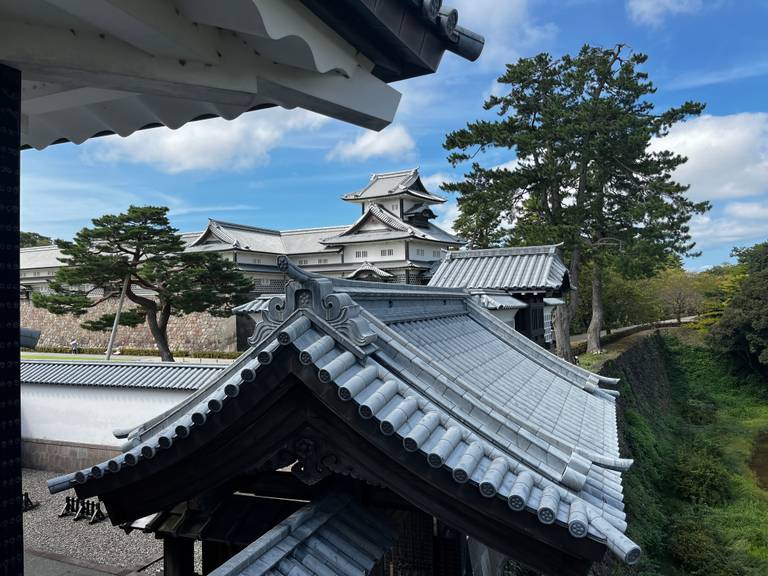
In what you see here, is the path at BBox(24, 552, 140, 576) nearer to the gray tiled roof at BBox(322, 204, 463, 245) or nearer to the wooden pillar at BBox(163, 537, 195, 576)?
the wooden pillar at BBox(163, 537, 195, 576)

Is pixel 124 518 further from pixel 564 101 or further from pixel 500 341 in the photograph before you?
pixel 564 101

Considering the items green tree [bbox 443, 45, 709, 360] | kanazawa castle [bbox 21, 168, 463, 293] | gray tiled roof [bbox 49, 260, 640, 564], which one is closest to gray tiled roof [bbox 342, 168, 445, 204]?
kanazawa castle [bbox 21, 168, 463, 293]

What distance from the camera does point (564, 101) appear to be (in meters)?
24.8

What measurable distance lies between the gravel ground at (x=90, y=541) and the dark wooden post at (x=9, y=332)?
8671mm

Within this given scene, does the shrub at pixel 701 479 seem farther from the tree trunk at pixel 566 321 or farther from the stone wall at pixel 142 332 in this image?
the stone wall at pixel 142 332

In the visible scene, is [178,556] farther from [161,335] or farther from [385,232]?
[385,232]

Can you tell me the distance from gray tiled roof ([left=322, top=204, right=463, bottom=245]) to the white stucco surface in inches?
878

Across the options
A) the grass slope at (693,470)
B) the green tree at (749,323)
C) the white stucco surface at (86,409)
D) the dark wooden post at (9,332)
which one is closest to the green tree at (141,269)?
the white stucco surface at (86,409)

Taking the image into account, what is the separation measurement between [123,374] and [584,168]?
72.0 feet

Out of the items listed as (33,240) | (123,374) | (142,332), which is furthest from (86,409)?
(33,240)

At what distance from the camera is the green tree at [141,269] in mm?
23859

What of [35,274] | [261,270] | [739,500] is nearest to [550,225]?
[739,500]

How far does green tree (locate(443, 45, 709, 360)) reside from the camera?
23.9 m

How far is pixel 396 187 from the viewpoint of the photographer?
122 feet
